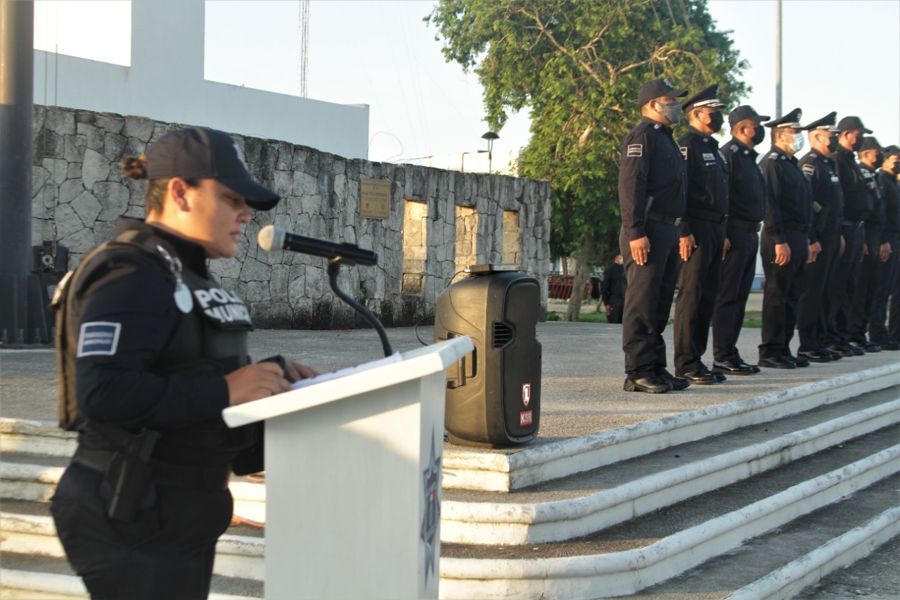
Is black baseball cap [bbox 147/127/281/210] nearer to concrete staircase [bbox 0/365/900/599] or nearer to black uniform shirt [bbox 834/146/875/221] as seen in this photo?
concrete staircase [bbox 0/365/900/599]

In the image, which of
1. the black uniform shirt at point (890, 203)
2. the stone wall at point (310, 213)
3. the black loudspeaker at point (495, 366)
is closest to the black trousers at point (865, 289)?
the black uniform shirt at point (890, 203)

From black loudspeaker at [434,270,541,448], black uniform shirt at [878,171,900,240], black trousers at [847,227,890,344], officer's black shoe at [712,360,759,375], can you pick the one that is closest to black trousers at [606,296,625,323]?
black trousers at [847,227,890,344]

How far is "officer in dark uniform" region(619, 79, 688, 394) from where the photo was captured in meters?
7.60

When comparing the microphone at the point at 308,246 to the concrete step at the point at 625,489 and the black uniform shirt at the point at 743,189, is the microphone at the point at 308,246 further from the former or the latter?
the black uniform shirt at the point at 743,189

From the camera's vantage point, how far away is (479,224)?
56.3 feet

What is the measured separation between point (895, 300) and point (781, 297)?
4.12 m

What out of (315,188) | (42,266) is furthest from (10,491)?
(315,188)

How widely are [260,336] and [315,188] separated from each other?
2427 mm

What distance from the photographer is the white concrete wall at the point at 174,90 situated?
20.6 meters

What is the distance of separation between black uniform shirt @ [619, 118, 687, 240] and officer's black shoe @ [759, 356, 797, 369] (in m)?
2.87

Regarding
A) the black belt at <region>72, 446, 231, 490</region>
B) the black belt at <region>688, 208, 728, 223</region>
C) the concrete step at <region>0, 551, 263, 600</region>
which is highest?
the black belt at <region>688, 208, 728, 223</region>

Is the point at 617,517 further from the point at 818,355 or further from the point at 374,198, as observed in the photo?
the point at 374,198

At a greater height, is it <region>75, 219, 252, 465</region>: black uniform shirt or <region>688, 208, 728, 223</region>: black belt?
<region>688, 208, 728, 223</region>: black belt

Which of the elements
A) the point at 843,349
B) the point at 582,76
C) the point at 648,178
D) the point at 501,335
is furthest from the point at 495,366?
the point at 582,76
